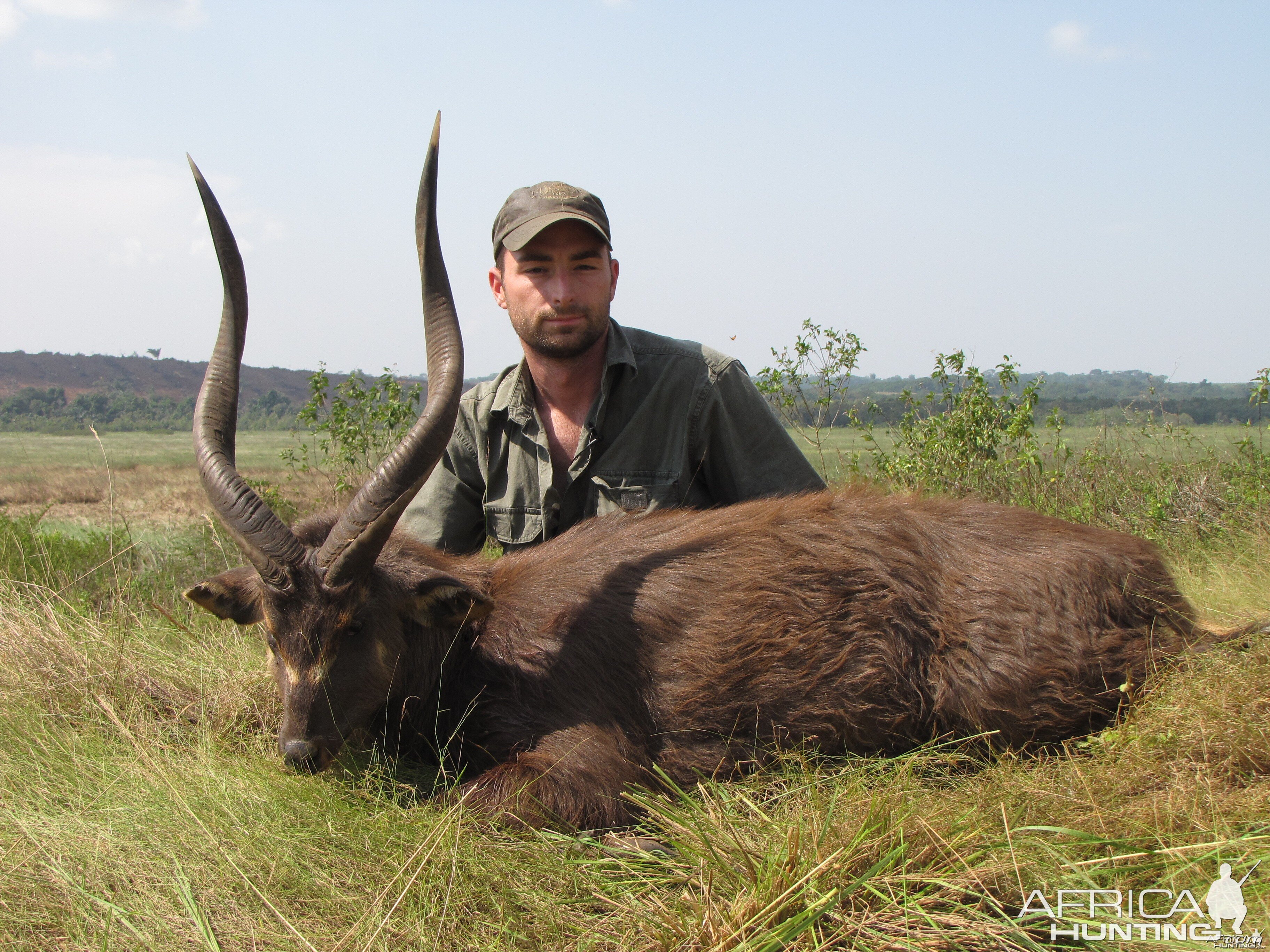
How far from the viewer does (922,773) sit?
12.0 feet

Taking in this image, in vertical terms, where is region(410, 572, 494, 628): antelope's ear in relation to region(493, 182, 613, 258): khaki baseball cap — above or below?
below

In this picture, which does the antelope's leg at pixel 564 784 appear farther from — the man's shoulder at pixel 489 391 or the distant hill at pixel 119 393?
the distant hill at pixel 119 393

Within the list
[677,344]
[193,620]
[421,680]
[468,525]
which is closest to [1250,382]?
[677,344]

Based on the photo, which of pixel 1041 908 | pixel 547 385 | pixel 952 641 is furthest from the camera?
pixel 547 385

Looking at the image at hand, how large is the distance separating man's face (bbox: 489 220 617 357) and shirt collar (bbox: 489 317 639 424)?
200 millimetres

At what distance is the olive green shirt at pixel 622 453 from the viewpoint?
509cm

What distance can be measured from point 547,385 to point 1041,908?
12.1 ft

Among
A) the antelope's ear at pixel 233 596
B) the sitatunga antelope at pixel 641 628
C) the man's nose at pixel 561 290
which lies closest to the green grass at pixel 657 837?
the sitatunga antelope at pixel 641 628

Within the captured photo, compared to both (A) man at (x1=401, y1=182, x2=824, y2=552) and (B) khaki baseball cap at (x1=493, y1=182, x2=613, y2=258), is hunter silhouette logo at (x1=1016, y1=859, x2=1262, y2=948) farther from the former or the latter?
(B) khaki baseball cap at (x1=493, y1=182, x2=613, y2=258)

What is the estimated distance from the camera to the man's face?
489 centimetres

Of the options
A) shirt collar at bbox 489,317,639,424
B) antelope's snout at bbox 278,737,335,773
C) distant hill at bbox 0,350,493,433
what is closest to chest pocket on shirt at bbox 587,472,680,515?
shirt collar at bbox 489,317,639,424

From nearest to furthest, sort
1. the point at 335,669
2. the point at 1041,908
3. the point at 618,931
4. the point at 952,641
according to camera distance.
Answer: the point at 1041,908
the point at 618,931
the point at 335,669
the point at 952,641

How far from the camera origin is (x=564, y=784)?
3.22m

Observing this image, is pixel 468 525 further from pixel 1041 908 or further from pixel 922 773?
pixel 1041 908
